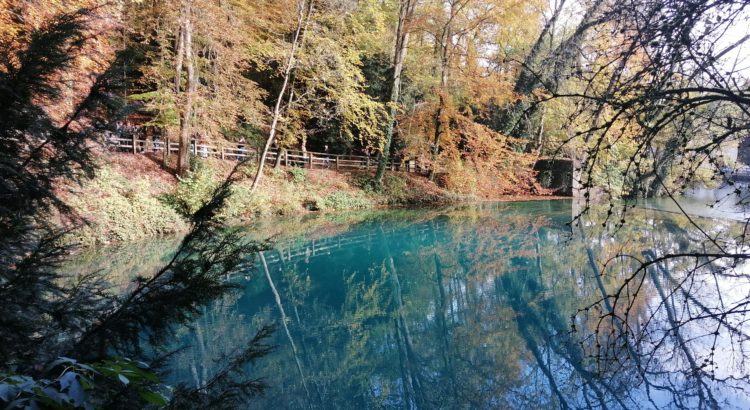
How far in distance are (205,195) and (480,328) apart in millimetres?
4995

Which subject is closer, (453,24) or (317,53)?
(317,53)

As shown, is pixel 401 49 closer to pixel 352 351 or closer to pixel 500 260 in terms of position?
pixel 500 260

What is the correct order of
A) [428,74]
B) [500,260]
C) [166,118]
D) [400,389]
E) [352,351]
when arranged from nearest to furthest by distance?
[400,389], [352,351], [500,260], [166,118], [428,74]

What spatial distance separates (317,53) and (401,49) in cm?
486

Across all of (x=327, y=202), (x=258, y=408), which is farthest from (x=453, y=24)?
(x=258, y=408)

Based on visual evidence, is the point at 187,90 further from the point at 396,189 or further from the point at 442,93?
the point at 442,93

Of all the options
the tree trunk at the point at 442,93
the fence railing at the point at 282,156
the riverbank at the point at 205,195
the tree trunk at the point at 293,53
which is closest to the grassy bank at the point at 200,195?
Result: the riverbank at the point at 205,195

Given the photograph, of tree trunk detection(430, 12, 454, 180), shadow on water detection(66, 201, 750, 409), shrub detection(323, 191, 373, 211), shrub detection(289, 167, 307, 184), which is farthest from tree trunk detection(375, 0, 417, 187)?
shadow on water detection(66, 201, 750, 409)

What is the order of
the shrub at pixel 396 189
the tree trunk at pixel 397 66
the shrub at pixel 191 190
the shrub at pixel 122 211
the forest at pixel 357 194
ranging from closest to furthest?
1. the forest at pixel 357 194
2. the shrub at pixel 122 211
3. the shrub at pixel 191 190
4. the tree trunk at pixel 397 66
5. the shrub at pixel 396 189

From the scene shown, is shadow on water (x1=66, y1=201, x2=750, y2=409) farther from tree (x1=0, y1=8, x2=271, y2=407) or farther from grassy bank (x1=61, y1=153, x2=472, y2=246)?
grassy bank (x1=61, y1=153, x2=472, y2=246)

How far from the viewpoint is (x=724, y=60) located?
8.38 feet

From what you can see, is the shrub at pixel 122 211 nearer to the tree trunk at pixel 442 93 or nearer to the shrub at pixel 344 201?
the shrub at pixel 344 201

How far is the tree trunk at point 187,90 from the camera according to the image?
45.1 ft

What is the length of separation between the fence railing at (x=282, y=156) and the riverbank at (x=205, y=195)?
570 mm
